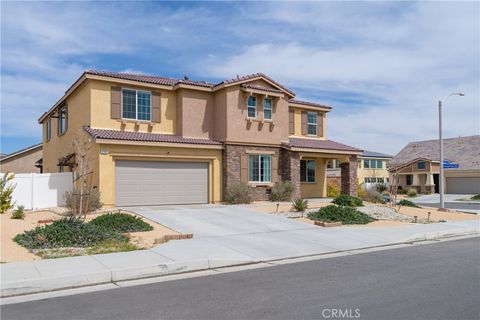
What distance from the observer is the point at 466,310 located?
655 centimetres

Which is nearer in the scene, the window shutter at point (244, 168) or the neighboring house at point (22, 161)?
the window shutter at point (244, 168)

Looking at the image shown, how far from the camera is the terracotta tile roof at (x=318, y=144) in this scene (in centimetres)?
2567

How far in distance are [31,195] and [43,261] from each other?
11539mm

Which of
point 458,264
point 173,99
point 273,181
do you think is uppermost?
point 173,99

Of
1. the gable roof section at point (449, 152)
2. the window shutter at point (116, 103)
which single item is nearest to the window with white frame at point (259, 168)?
the window shutter at point (116, 103)

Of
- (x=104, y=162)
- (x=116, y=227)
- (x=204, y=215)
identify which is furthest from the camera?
(x=104, y=162)

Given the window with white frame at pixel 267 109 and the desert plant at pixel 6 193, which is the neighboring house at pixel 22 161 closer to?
the desert plant at pixel 6 193

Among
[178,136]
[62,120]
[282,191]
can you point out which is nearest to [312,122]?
[282,191]

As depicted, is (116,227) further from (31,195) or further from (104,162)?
(31,195)

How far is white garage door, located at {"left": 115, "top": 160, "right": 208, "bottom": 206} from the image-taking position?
66.5ft

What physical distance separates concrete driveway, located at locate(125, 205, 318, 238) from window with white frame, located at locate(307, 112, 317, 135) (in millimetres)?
11334

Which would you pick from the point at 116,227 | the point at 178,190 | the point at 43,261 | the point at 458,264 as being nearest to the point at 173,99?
the point at 178,190

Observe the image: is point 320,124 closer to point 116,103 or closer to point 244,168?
point 244,168

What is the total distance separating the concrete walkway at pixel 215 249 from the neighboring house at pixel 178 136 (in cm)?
364
